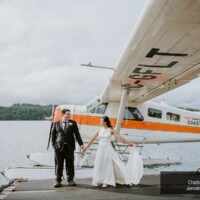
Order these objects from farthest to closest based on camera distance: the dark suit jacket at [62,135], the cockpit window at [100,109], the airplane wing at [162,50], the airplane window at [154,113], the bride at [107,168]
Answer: the airplane window at [154,113]
the cockpit window at [100,109]
the dark suit jacket at [62,135]
the bride at [107,168]
the airplane wing at [162,50]

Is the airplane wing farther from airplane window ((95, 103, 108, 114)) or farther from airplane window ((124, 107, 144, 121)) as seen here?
airplane window ((124, 107, 144, 121))

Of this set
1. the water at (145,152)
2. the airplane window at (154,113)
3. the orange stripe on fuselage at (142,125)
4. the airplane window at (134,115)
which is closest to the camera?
the orange stripe on fuselage at (142,125)

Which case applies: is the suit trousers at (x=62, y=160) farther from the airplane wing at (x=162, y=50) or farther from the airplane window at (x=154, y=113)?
the airplane window at (x=154, y=113)

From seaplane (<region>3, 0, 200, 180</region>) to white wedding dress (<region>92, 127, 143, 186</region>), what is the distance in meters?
1.55

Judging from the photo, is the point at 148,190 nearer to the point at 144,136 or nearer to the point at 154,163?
the point at 144,136

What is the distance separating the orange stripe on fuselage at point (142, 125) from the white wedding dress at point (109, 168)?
5.34 metres

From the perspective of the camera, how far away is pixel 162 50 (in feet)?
19.0

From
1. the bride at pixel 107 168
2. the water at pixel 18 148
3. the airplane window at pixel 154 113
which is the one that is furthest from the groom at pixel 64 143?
the water at pixel 18 148

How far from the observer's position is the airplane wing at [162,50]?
3.96 m

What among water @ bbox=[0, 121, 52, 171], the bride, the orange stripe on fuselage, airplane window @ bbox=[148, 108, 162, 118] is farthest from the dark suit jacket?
water @ bbox=[0, 121, 52, 171]

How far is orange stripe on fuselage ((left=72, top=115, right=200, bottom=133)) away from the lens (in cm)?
1200

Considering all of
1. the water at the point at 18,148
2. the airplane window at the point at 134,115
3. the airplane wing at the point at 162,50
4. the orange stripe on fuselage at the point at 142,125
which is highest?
the airplane wing at the point at 162,50

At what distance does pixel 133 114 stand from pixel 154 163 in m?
2.80

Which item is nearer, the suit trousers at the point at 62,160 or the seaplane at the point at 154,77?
the seaplane at the point at 154,77
